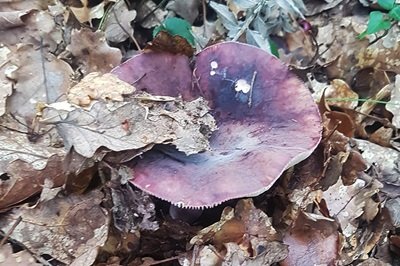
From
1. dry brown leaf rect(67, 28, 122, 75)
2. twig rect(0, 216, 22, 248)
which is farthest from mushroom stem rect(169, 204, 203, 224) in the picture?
dry brown leaf rect(67, 28, 122, 75)

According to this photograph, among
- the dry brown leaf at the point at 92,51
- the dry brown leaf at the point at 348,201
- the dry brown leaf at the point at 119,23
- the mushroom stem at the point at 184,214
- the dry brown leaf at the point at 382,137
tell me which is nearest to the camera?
the mushroom stem at the point at 184,214

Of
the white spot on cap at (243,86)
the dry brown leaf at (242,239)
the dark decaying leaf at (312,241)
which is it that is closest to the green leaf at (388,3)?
the white spot on cap at (243,86)

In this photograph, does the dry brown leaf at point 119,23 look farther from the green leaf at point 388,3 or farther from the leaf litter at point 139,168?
the green leaf at point 388,3

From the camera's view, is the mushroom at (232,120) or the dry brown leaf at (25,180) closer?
the mushroom at (232,120)

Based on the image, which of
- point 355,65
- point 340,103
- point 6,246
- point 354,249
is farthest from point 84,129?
point 355,65

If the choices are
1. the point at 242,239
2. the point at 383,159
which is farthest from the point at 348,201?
the point at 242,239

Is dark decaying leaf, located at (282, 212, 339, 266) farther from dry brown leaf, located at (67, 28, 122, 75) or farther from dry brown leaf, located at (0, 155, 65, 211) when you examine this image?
dry brown leaf, located at (67, 28, 122, 75)

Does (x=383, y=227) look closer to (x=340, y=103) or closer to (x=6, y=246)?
(x=340, y=103)

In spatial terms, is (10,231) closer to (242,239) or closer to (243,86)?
(242,239)
